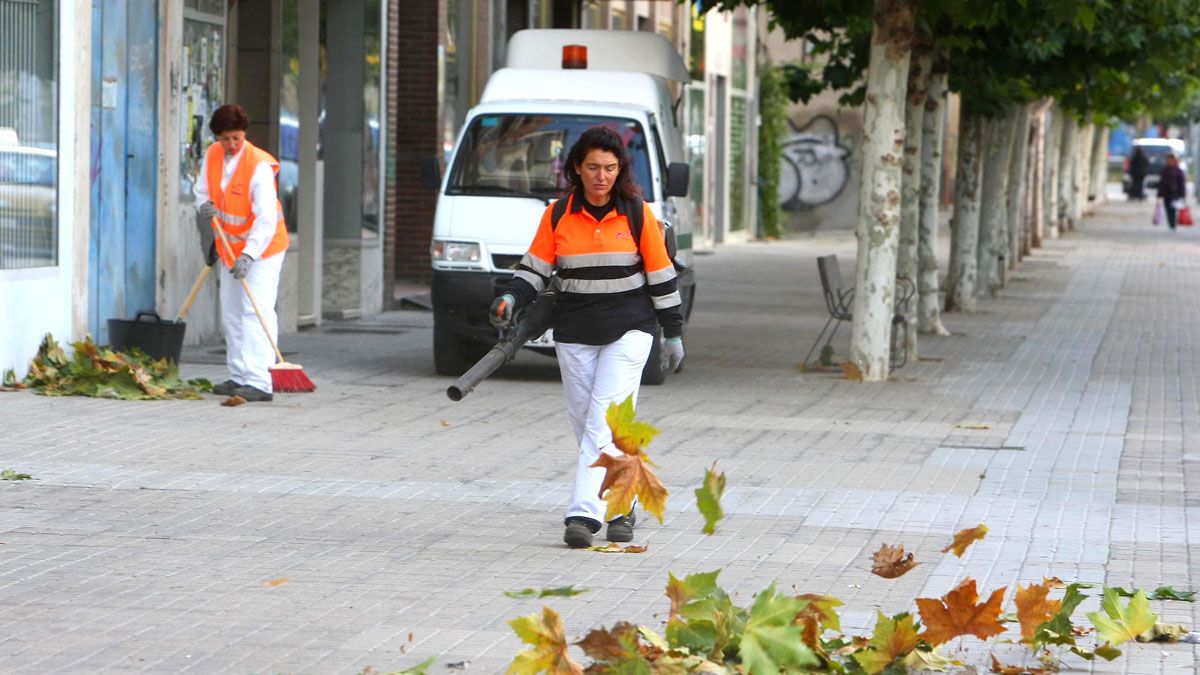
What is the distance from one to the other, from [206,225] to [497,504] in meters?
4.47

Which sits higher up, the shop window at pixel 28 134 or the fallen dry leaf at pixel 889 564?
the shop window at pixel 28 134

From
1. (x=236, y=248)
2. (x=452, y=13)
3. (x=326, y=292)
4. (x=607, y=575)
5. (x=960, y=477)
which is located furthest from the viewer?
(x=452, y=13)

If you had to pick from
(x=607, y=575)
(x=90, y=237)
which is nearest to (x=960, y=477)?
(x=607, y=575)

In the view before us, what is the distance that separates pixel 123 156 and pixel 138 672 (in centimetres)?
935

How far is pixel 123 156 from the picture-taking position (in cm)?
1459

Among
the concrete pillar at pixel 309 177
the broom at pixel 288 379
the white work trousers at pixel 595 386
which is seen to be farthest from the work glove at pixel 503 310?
the concrete pillar at pixel 309 177

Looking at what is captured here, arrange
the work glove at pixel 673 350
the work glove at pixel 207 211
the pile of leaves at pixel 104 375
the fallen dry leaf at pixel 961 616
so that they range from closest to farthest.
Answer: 1. the fallen dry leaf at pixel 961 616
2. the work glove at pixel 673 350
3. the pile of leaves at pixel 104 375
4. the work glove at pixel 207 211

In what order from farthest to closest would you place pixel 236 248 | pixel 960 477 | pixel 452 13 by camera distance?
pixel 452 13 → pixel 236 248 → pixel 960 477

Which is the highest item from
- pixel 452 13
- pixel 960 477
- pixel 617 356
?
pixel 452 13

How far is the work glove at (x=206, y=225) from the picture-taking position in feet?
41.7

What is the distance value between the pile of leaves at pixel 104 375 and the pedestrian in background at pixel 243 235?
0.32 metres

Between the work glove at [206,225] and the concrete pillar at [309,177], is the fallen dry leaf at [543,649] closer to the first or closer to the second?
the work glove at [206,225]

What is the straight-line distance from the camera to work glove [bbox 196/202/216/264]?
500 inches

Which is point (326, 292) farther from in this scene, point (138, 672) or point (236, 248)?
point (138, 672)
